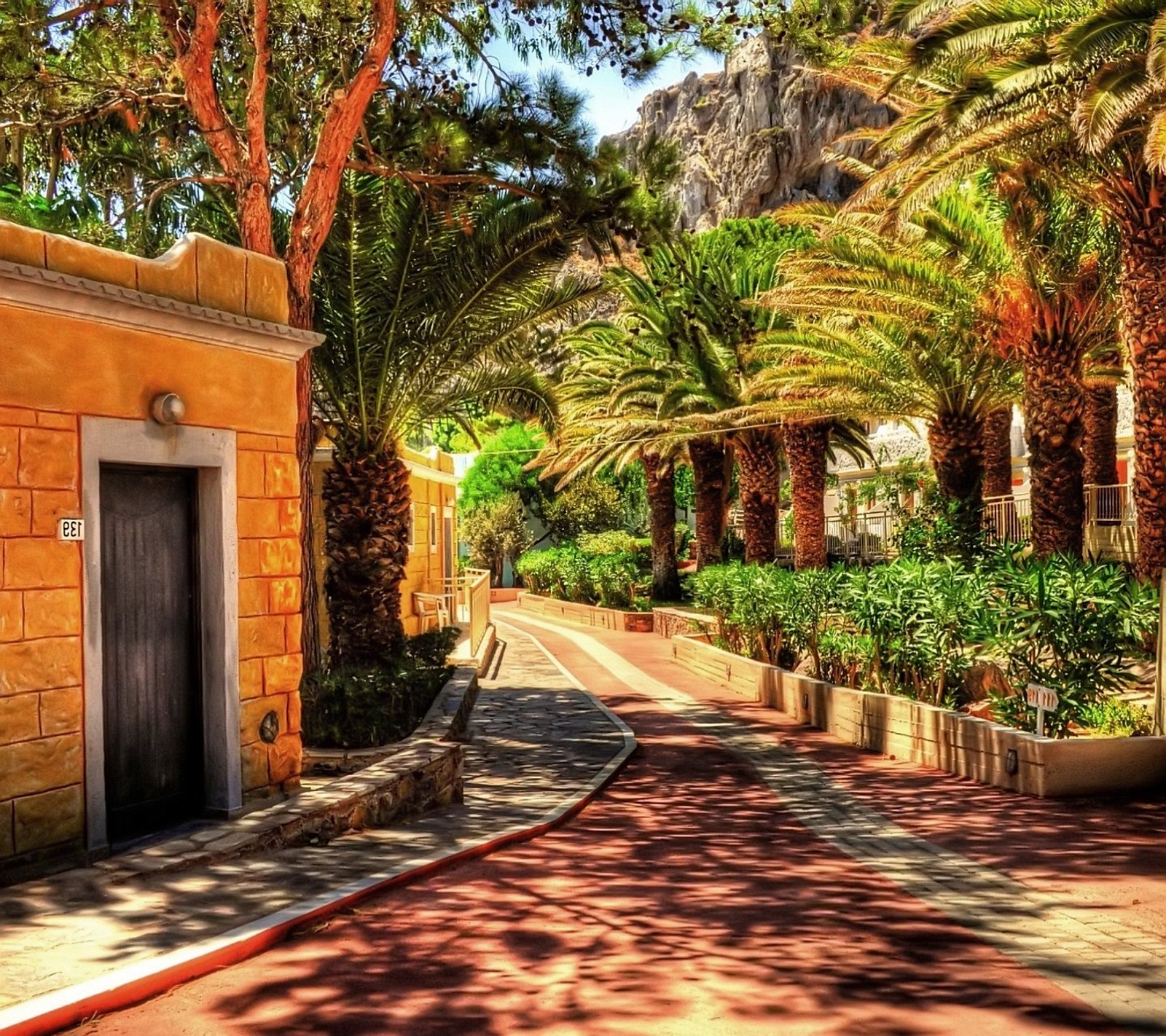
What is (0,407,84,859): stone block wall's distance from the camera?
680 centimetres

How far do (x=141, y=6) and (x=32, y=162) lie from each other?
13.4 ft

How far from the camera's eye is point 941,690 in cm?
1336

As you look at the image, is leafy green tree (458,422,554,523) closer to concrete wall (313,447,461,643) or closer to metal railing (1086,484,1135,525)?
concrete wall (313,447,461,643)

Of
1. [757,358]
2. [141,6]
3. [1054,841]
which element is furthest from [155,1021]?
[757,358]

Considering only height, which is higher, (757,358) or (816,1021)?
(757,358)

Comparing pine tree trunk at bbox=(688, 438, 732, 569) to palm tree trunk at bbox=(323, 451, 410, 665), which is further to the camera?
pine tree trunk at bbox=(688, 438, 732, 569)

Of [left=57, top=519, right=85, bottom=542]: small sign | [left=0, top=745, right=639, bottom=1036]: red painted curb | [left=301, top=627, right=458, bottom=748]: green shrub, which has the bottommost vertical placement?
[left=0, top=745, right=639, bottom=1036]: red painted curb

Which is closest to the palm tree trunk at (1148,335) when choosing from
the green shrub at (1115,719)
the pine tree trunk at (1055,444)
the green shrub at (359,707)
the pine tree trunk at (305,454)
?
the pine tree trunk at (1055,444)

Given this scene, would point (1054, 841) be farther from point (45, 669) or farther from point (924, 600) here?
point (45, 669)

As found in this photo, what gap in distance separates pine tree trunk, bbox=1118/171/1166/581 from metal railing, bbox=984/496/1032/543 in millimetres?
9739

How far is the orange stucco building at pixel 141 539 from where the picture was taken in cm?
691

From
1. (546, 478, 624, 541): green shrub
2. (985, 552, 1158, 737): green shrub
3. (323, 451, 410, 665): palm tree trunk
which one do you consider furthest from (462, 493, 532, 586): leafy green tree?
(985, 552, 1158, 737): green shrub

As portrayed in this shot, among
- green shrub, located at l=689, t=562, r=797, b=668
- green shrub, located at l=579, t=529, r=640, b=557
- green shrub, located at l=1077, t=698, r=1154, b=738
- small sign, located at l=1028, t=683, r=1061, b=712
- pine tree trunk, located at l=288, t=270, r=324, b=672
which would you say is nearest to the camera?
small sign, located at l=1028, t=683, r=1061, b=712

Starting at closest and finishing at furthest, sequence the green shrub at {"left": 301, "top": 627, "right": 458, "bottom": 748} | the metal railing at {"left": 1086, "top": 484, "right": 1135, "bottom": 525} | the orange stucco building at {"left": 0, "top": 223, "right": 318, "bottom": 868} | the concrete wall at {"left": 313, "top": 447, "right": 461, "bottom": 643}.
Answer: the orange stucco building at {"left": 0, "top": 223, "right": 318, "bottom": 868}, the green shrub at {"left": 301, "top": 627, "right": 458, "bottom": 748}, the concrete wall at {"left": 313, "top": 447, "right": 461, "bottom": 643}, the metal railing at {"left": 1086, "top": 484, "right": 1135, "bottom": 525}
